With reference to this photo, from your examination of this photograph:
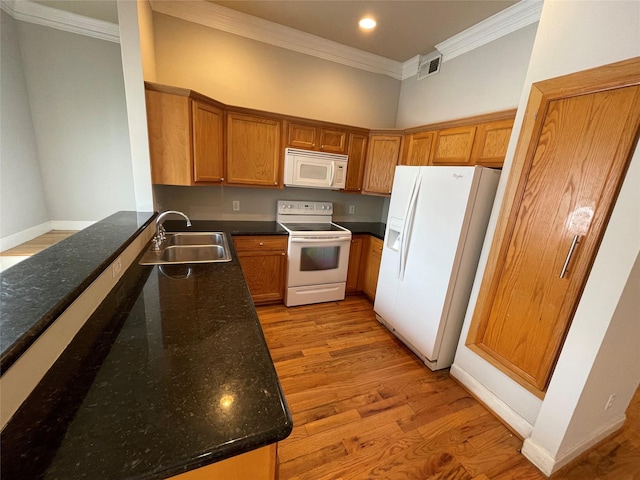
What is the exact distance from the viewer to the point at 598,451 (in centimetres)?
157

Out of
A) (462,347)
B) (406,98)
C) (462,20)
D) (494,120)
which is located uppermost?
(462,20)

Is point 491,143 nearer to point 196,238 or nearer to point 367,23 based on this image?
point 367,23

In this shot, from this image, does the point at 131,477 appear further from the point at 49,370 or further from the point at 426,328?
the point at 426,328

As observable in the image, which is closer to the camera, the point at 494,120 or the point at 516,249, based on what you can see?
the point at 516,249

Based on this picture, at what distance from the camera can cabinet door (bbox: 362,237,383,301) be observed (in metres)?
3.06

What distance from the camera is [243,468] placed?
678 mm

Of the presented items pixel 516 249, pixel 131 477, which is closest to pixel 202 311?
pixel 131 477

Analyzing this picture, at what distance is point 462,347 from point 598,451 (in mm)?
857

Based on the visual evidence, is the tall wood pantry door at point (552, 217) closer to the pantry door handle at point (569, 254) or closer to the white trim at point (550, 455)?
the pantry door handle at point (569, 254)

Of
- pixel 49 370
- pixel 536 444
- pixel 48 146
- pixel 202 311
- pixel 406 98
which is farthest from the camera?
pixel 406 98

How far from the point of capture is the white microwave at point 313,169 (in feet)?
9.32

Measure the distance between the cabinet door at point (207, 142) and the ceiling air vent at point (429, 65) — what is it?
94.3 inches

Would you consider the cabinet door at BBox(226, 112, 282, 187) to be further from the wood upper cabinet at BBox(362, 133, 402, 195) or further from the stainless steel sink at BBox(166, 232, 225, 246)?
the wood upper cabinet at BBox(362, 133, 402, 195)

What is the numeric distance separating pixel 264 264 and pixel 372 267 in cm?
129
